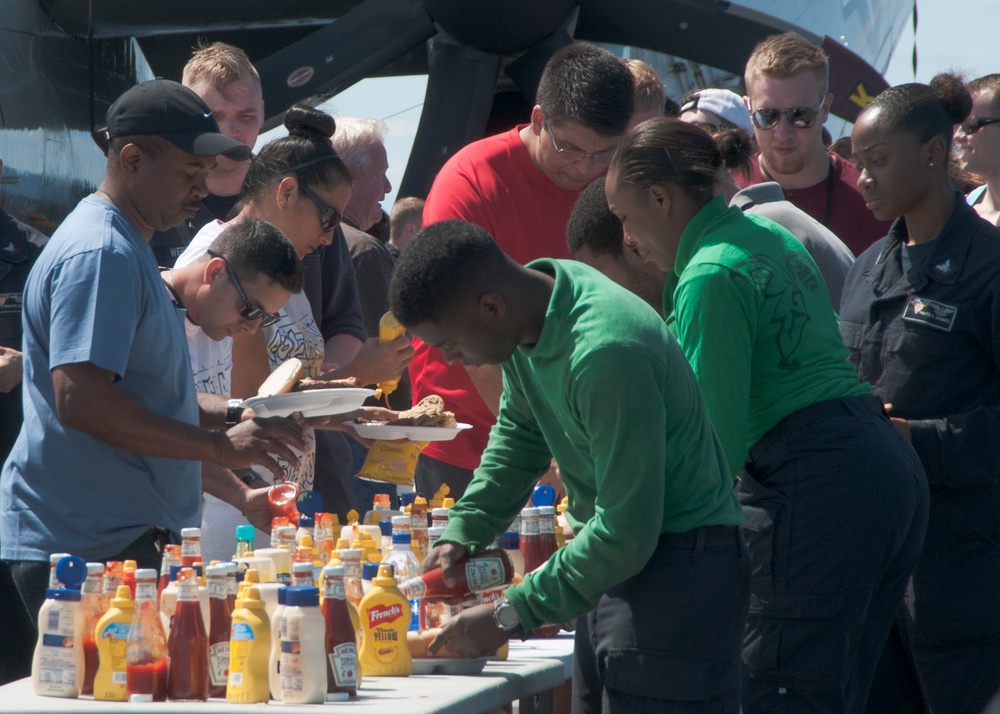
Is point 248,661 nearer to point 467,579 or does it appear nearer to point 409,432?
point 467,579

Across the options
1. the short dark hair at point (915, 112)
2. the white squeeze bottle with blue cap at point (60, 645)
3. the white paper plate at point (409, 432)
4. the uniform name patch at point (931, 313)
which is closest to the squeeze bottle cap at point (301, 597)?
the white squeeze bottle with blue cap at point (60, 645)

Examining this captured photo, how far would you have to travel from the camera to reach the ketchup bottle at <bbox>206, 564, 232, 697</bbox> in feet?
8.20

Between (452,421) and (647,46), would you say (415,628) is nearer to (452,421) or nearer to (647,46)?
(452,421)

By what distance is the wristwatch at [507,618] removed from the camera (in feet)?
8.14

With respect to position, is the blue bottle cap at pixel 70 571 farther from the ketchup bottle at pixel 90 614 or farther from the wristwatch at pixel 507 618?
the wristwatch at pixel 507 618

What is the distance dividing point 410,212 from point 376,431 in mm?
5330

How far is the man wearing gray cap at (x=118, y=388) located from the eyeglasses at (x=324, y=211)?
914mm

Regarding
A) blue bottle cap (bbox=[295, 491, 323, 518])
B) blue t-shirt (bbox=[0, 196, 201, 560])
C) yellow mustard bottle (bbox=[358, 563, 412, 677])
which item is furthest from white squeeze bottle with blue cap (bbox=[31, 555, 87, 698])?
blue bottle cap (bbox=[295, 491, 323, 518])

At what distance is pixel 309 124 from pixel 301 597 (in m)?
2.38

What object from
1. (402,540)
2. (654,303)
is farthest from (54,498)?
(654,303)

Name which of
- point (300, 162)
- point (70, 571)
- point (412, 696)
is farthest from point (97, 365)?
point (300, 162)

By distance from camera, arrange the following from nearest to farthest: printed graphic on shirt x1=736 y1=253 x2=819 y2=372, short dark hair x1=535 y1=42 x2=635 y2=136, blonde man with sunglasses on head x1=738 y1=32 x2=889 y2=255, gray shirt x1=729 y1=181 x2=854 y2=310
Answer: printed graphic on shirt x1=736 y1=253 x2=819 y2=372
gray shirt x1=729 y1=181 x2=854 y2=310
short dark hair x1=535 y1=42 x2=635 y2=136
blonde man with sunglasses on head x1=738 y1=32 x2=889 y2=255

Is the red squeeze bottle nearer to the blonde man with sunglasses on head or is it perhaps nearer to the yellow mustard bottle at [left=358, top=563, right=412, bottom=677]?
the yellow mustard bottle at [left=358, top=563, right=412, bottom=677]

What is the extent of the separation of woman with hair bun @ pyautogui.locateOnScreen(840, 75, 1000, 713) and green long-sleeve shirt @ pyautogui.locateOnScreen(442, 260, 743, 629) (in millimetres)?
1213
